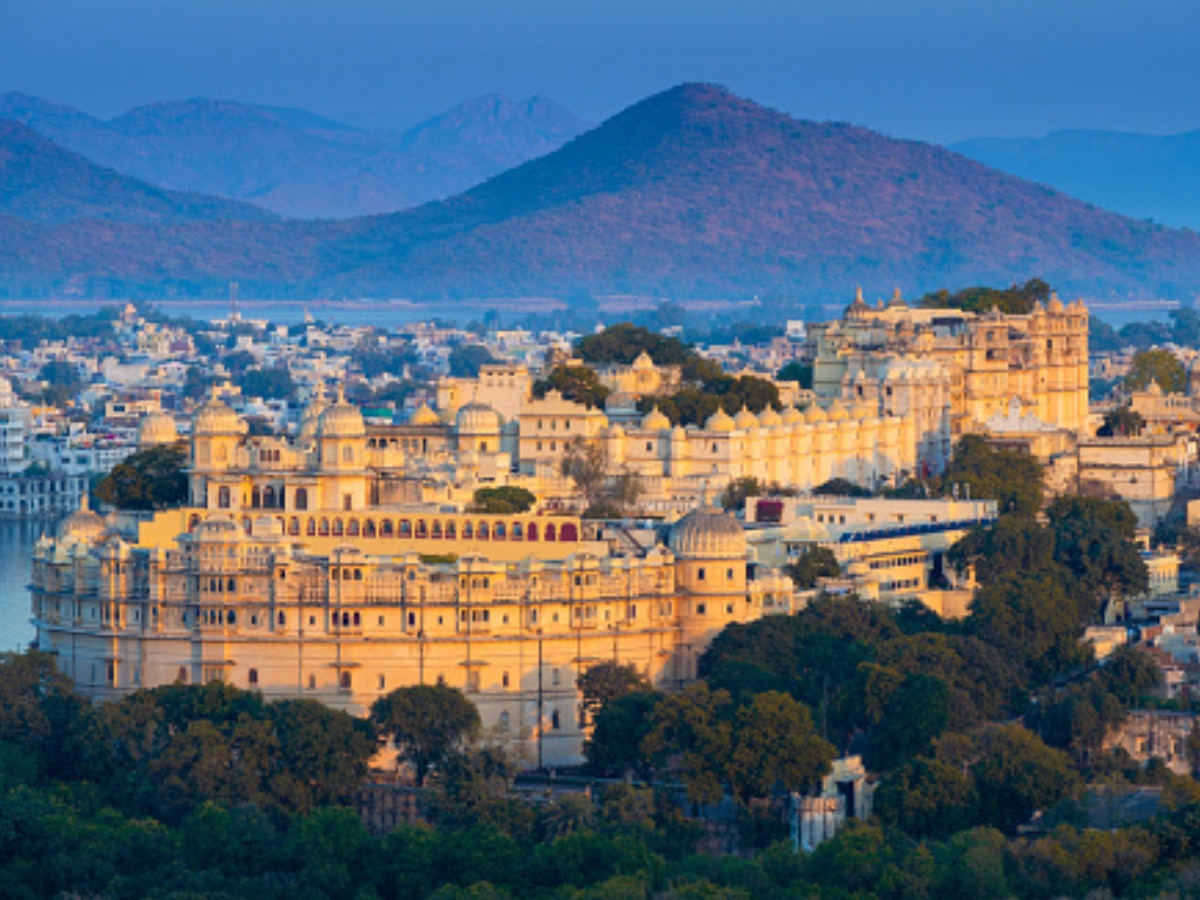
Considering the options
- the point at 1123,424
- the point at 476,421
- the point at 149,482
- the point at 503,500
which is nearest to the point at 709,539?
the point at 503,500

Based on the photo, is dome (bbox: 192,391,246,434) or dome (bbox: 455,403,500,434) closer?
dome (bbox: 192,391,246,434)

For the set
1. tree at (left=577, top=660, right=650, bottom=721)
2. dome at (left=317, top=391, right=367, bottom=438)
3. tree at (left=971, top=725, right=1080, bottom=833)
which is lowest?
tree at (left=971, top=725, right=1080, bottom=833)

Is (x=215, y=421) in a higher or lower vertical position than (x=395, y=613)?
higher

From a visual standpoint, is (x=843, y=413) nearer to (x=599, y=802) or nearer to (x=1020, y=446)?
(x=1020, y=446)

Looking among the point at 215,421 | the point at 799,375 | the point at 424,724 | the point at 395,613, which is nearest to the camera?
the point at 424,724

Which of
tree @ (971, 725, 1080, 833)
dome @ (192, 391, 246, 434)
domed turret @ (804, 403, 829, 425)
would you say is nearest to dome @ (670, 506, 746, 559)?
tree @ (971, 725, 1080, 833)

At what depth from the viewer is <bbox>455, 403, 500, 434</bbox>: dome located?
68250 millimetres

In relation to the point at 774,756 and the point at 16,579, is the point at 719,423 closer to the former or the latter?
the point at 16,579

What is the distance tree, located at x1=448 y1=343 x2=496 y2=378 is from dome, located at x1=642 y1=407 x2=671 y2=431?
3033 inches

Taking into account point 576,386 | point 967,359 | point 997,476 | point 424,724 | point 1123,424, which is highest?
point 967,359

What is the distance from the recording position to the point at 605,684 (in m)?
51.5

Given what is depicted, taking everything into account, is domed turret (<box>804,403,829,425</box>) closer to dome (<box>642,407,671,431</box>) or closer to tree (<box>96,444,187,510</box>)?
dome (<box>642,407,671,431</box>)

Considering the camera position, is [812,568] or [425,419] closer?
[812,568]

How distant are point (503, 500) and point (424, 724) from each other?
13.4 metres
